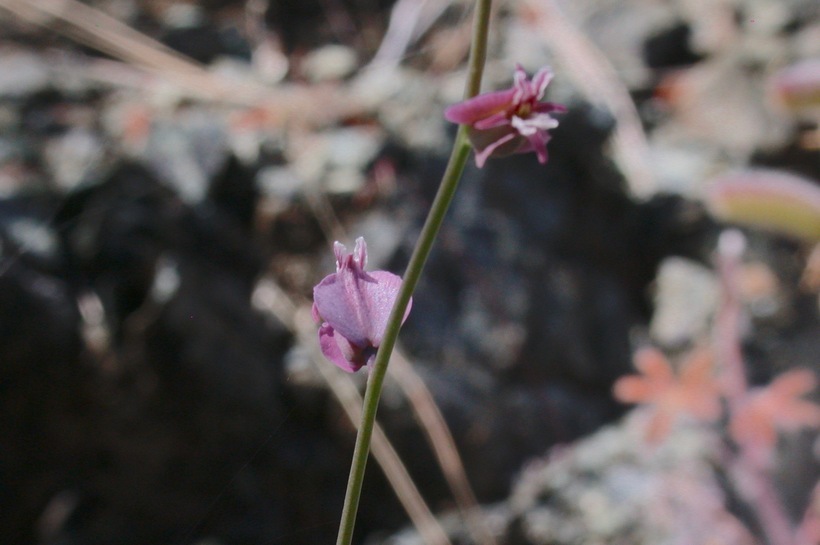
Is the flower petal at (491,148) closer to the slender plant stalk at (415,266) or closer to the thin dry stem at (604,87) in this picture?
the slender plant stalk at (415,266)

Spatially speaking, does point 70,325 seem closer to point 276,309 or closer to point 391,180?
point 276,309

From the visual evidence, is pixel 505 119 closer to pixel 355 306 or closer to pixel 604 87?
pixel 355 306

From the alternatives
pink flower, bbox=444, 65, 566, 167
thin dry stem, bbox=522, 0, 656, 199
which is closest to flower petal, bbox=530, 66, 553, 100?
pink flower, bbox=444, 65, 566, 167

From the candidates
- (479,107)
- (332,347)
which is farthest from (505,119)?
(332,347)

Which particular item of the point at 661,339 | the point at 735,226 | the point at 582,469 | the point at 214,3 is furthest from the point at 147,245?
the point at 735,226

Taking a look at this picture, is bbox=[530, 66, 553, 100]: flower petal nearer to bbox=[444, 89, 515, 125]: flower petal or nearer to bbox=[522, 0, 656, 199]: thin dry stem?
bbox=[444, 89, 515, 125]: flower petal

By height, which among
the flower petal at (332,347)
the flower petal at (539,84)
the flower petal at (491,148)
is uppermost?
the flower petal at (539,84)

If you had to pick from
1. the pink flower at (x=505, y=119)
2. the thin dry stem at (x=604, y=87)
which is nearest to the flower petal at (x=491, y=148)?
the pink flower at (x=505, y=119)
